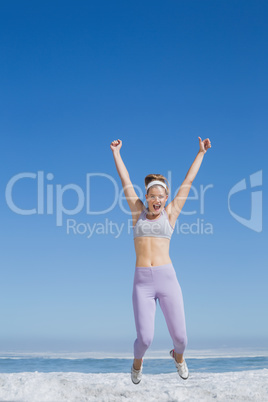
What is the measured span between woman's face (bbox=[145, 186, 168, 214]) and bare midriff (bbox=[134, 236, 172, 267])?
41cm

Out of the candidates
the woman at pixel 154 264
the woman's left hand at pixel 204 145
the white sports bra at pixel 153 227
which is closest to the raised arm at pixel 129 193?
the woman at pixel 154 264

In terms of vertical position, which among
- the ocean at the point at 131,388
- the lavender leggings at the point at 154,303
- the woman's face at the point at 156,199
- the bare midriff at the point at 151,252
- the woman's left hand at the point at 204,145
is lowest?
the ocean at the point at 131,388

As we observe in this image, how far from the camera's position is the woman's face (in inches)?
258

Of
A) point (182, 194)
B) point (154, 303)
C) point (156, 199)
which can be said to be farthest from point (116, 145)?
point (154, 303)

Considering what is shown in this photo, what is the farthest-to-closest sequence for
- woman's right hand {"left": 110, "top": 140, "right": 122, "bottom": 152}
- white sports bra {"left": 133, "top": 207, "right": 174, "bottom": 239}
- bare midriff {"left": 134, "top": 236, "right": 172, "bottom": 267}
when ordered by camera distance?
woman's right hand {"left": 110, "top": 140, "right": 122, "bottom": 152}, white sports bra {"left": 133, "top": 207, "right": 174, "bottom": 239}, bare midriff {"left": 134, "top": 236, "right": 172, "bottom": 267}

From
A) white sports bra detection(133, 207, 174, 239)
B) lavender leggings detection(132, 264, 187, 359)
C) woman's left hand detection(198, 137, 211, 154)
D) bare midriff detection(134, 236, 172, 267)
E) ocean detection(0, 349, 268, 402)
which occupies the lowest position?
ocean detection(0, 349, 268, 402)

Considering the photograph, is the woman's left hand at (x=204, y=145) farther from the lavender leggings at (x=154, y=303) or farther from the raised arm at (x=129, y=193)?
the lavender leggings at (x=154, y=303)

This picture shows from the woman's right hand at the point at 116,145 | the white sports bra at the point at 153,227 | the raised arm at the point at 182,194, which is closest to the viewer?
the white sports bra at the point at 153,227

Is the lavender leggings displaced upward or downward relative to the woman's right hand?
downward

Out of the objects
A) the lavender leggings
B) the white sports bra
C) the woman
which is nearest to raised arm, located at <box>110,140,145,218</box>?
the woman

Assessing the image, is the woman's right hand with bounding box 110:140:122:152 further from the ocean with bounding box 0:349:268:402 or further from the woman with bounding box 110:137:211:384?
the ocean with bounding box 0:349:268:402

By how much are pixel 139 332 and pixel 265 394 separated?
258 cm

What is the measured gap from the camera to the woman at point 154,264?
6234 mm

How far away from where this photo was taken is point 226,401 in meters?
7.08
